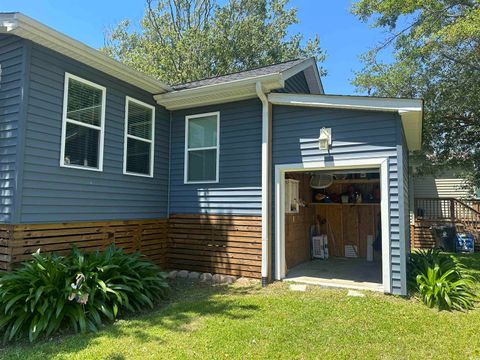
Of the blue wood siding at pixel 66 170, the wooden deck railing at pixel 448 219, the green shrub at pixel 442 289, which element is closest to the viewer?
the green shrub at pixel 442 289

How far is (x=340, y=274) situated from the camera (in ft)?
22.3

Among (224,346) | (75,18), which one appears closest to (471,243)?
(224,346)

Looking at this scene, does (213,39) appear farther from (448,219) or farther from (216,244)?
(216,244)

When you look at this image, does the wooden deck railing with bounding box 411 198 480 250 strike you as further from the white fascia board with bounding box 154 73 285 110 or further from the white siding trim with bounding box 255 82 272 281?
the white fascia board with bounding box 154 73 285 110

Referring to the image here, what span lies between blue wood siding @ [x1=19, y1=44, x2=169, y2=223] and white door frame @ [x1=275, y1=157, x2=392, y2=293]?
261 centimetres

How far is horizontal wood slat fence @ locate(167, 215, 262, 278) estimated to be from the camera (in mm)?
6387

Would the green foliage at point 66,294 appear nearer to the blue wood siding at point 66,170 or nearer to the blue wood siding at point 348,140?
the blue wood siding at point 66,170

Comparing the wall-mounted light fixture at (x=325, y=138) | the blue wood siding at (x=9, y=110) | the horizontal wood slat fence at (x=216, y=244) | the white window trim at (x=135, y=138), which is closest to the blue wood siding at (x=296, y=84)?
the wall-mounted light fixture at (x=325, y=138)

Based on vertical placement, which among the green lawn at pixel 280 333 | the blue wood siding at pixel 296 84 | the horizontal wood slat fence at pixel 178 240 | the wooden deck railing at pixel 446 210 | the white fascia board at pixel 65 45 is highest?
the blue wood siding at pixel 296 84

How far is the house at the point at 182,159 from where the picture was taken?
4.86 meters

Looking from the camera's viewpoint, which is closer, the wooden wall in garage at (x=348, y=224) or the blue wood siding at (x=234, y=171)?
the blue wood siding at (x=234, y=171)

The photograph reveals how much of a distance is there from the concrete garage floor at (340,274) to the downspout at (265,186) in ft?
1.71

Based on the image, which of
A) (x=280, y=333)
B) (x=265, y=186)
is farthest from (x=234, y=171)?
(x=280, y=333)

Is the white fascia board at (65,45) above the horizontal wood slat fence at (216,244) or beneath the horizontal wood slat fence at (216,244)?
above
